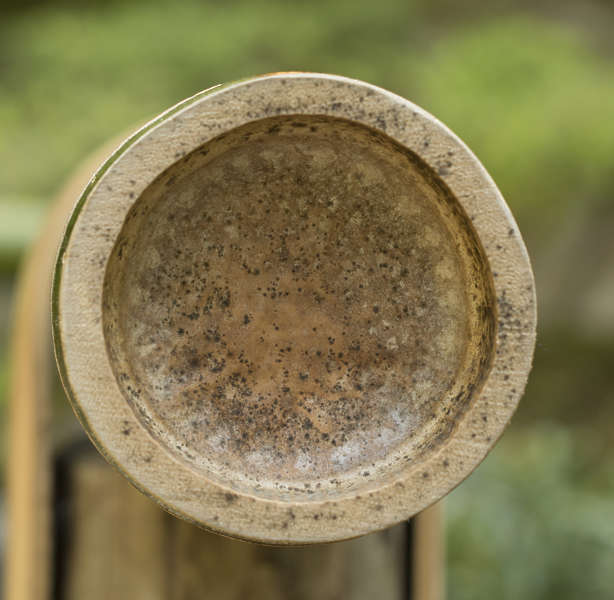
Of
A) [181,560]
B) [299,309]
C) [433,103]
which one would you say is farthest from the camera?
[433,103]

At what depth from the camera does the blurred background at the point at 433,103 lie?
7.93 ft

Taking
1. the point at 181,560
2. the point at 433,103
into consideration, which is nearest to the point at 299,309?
the point at 181,560

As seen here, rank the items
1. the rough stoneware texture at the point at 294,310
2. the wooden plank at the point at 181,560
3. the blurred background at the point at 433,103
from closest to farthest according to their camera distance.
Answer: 1. the rough stoneware texture at the point at 294,310
2. the wooden plank at the point at 181,560
3. the blurred background at the point at 433,103

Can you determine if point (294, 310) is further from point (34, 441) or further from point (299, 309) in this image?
point (34, 441)

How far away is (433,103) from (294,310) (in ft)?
7.11

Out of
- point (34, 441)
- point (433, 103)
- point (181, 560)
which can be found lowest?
point (181, 560)

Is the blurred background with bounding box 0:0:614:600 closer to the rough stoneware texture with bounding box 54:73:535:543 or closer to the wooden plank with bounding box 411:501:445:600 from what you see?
the wooden plank with bounding box 411:501:445:600

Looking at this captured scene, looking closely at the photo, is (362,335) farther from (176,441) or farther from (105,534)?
(105,534)

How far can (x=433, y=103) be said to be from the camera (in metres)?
2.50

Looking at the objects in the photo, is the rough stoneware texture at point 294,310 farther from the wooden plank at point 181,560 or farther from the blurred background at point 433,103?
the blurred background at point 433,103

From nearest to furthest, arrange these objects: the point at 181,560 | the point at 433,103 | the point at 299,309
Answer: the point at 299,309 < the point at 181,560 < the point at 433,103

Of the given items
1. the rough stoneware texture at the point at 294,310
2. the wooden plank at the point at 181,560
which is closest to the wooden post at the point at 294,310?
the rough stoneware texture at the point at 294,310

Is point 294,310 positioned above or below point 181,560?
above

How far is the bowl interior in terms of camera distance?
43cm
